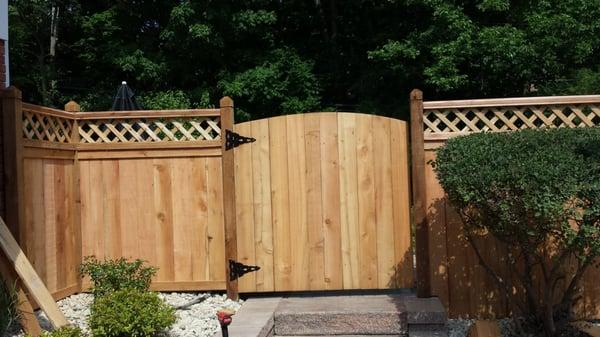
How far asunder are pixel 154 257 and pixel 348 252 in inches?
73.5

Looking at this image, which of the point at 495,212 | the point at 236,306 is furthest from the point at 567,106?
the point at 236,306

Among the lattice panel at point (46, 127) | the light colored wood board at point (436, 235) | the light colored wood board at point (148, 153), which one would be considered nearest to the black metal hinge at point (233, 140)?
the light colored wood board at point (148, 153)

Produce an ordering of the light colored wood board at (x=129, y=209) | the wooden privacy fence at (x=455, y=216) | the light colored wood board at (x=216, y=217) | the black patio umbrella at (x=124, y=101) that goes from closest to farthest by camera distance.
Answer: the wooden privacy fence at (x=455, y=216) < the light colored wood board at (x=216, y=217) < the light colored wood board at (x=129, y=209) < the black patio umbrella at (x=124, y=101)

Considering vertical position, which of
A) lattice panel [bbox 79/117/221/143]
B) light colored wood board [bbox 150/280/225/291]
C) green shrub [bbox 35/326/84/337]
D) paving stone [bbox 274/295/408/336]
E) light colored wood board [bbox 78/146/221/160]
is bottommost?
paving stone [bbox 274/295/408/336]

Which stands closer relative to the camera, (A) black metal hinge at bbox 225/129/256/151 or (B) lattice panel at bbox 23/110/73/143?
(B) lattice panel at bbox 23/110/73/143

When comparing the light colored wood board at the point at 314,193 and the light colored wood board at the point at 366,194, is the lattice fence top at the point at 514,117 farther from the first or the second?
the light colored wood board at the point at 314,193

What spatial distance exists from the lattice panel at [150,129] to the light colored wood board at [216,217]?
31 cm

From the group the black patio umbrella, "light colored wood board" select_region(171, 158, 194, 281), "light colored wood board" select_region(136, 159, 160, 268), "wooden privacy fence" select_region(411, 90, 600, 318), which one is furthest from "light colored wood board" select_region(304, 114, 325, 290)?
the black patio umbrella

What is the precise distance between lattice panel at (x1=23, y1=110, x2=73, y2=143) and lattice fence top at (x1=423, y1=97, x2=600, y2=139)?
132 inches

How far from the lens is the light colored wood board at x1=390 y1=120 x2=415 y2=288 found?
5934 millimetres

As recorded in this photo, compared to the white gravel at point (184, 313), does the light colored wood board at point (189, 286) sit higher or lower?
higher

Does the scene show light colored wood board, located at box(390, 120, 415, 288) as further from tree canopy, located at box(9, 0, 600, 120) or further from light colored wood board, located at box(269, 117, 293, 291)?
tree canopy, located at box(9, 0, 600, 120)

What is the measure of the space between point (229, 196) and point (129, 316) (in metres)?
1.91

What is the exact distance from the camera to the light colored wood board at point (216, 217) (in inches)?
243
